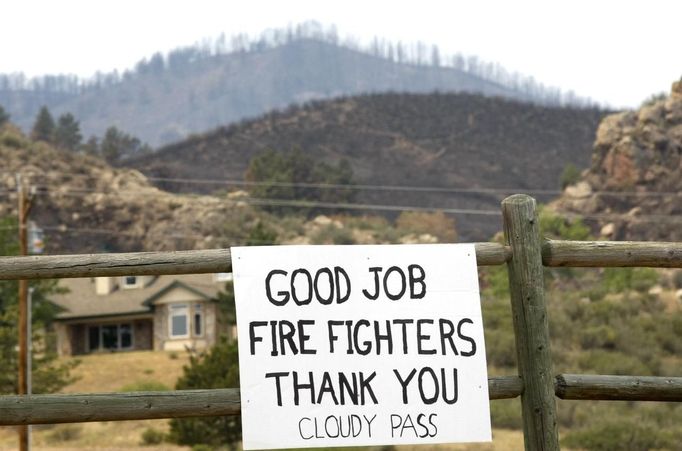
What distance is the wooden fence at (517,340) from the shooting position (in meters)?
5.33

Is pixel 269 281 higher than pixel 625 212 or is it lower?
lower

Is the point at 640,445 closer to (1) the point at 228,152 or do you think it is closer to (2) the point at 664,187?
(2) the point at 664,187

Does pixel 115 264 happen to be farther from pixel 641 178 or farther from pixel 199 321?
pixel 641 178

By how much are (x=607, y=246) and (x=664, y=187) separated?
57961mm

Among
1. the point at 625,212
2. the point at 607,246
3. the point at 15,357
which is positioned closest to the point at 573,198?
the point at 625,212

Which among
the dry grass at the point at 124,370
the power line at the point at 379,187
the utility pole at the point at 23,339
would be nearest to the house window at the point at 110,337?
the dry grass at the point at 124,370

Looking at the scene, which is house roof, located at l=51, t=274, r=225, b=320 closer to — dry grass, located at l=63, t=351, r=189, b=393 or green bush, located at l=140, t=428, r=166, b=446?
dry grass, located at l=63, t=351, r=189, b=393

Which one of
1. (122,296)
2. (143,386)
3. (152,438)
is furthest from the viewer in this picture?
(122,296)

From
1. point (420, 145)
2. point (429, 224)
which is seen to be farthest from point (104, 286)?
point (420, 145)

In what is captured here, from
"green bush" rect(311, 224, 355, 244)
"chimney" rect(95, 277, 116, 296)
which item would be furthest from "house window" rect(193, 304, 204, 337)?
"green bush" rect(311, 224, 355, 244)

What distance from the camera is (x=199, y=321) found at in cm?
4788

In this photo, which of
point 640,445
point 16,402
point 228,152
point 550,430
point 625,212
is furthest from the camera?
point 228,152

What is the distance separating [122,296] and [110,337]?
6.70 ft

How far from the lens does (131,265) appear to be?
550 cm
